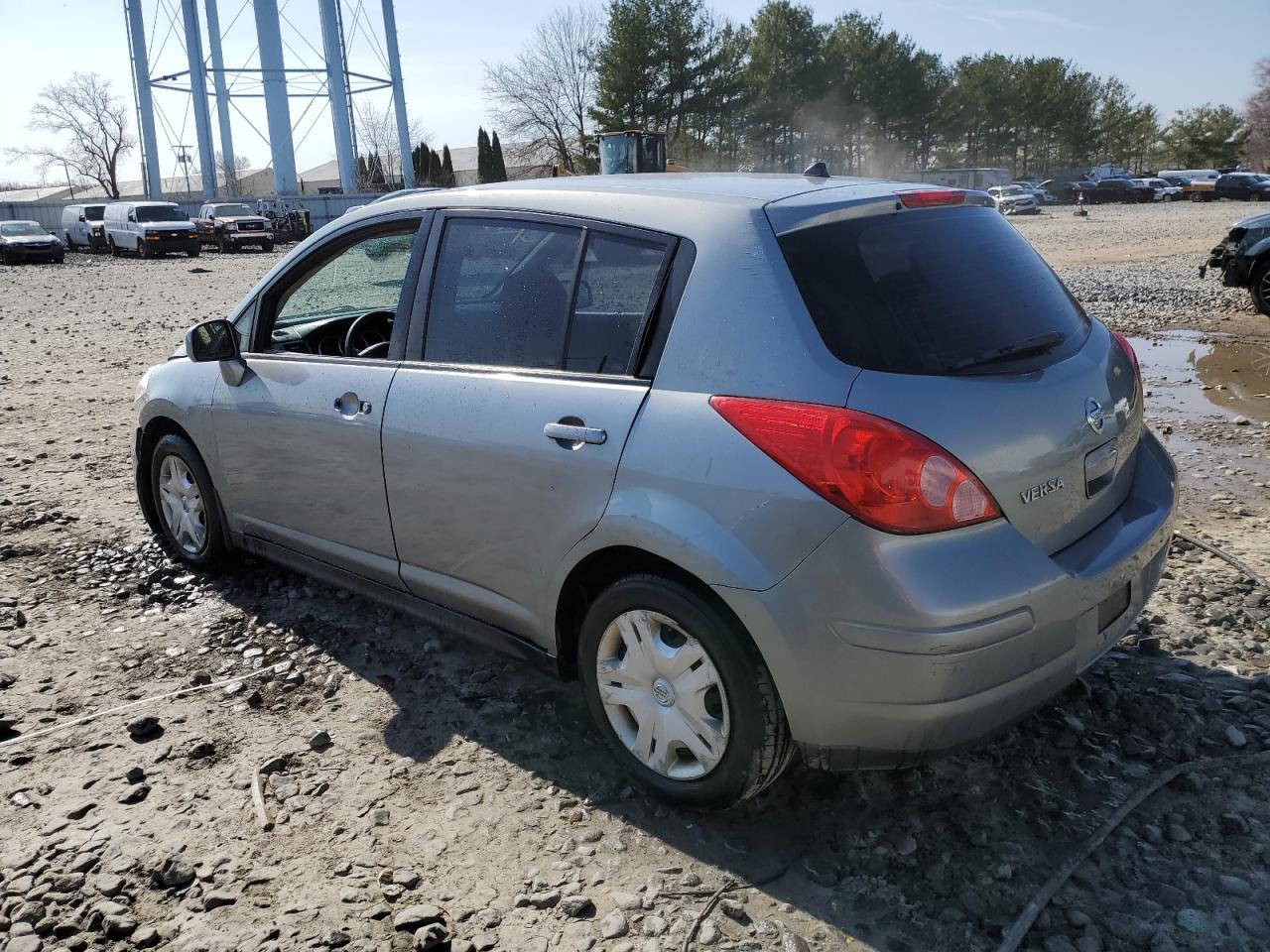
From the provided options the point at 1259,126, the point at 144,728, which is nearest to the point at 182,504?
the point at 144,728

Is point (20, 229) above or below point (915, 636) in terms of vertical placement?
above

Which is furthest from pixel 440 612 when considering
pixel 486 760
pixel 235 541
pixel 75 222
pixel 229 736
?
pixel 75 222

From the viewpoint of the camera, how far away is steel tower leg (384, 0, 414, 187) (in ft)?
166

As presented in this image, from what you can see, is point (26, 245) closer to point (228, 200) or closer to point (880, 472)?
point (228, 200)

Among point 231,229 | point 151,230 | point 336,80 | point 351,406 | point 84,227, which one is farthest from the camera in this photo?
point 336,80

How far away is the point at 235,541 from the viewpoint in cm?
464

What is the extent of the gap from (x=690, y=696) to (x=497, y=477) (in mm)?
902

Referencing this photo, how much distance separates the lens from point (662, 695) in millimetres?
2871

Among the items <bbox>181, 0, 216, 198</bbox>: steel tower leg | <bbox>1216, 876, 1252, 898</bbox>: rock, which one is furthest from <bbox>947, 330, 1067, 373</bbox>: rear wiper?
<bbox>181, 0, 216, 198</bbox>: steel tower leg

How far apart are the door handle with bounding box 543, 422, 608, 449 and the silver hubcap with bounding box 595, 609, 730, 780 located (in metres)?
0.50

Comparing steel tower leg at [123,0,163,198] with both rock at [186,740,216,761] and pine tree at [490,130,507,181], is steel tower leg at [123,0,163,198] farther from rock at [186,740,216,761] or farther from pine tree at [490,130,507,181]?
rock at [186,740,216,761]

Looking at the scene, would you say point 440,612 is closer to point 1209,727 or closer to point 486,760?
point 486,760

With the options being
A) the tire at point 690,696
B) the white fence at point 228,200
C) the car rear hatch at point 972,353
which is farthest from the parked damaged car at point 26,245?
the car rear hatch at point 972,353

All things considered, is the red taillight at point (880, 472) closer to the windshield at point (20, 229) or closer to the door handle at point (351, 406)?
the door handle at point (351, 406)
